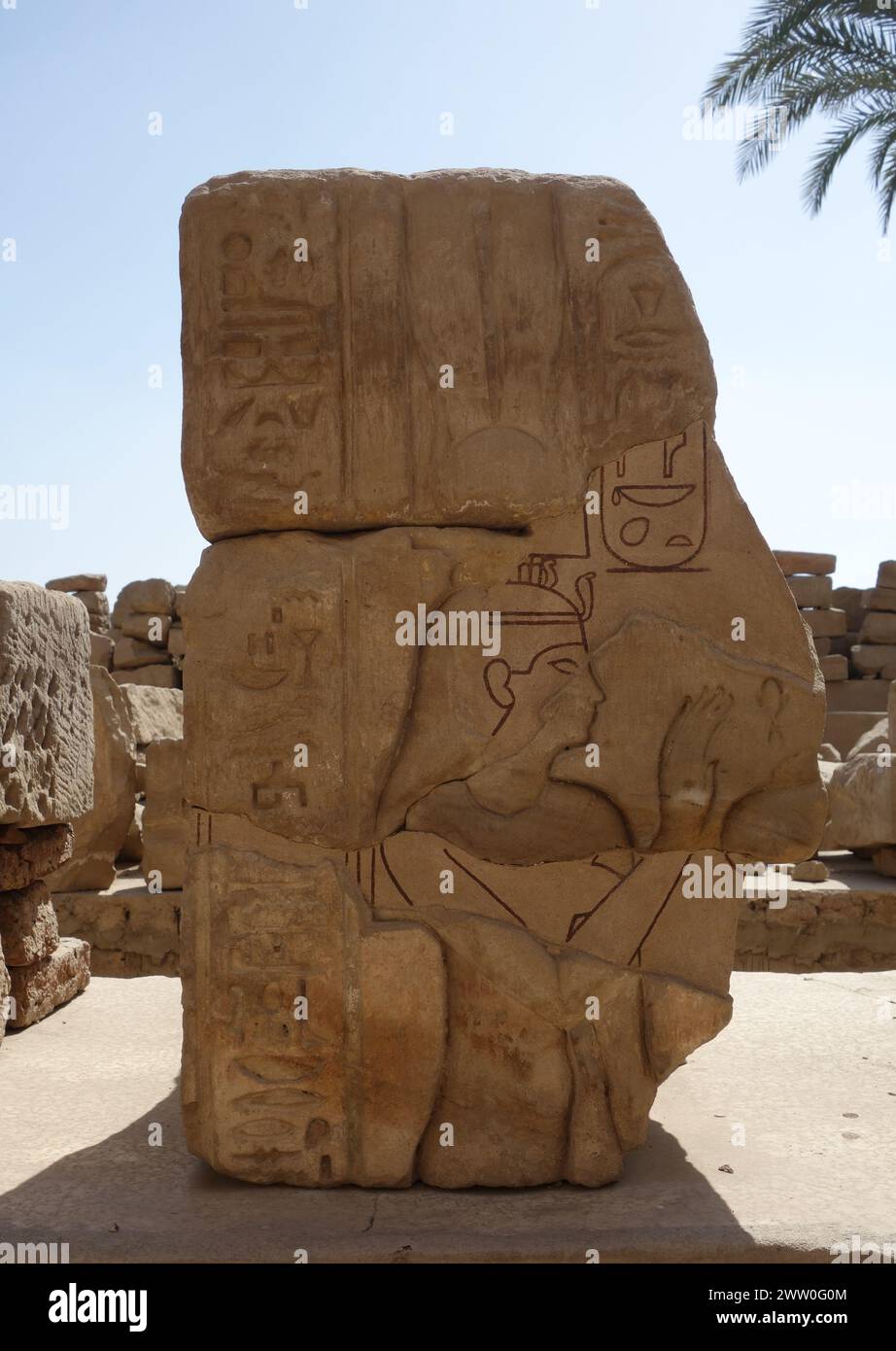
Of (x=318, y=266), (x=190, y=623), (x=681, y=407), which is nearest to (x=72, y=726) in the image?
(x=190, y=623)

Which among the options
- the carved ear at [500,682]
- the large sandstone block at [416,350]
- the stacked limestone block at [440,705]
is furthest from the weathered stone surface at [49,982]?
the carved ear at [500,682]

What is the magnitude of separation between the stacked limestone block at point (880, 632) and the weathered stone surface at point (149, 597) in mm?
7510

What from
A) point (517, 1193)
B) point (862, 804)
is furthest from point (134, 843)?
point (517, 1193)

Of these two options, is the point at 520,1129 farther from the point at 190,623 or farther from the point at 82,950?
the point at 82,950

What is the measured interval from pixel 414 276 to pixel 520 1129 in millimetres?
1851

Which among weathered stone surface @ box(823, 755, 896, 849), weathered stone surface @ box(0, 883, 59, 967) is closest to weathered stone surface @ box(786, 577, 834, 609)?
weathered stone surface @ box(823, 755, 896, 849)

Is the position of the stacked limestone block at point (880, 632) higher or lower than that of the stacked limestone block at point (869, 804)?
higher

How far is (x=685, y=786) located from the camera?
8.87 ft

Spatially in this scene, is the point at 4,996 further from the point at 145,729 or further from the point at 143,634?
the point at 143,634

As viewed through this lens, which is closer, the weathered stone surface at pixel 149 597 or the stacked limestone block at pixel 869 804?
the stacked limestone block at pixel 869 804

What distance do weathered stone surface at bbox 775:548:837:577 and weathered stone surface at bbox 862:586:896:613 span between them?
1.89 feet

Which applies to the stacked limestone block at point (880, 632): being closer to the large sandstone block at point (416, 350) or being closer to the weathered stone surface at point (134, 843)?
the weathered stone surface at point (134, 843)

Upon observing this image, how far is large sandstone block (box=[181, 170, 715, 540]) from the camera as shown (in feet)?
8.84

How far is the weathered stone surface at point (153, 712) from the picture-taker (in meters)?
9.07
